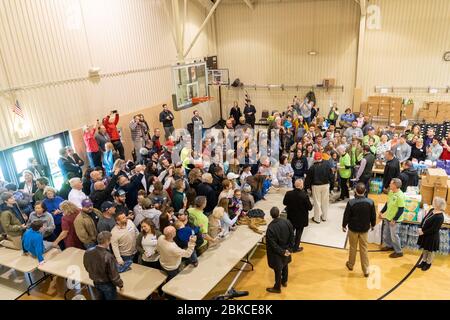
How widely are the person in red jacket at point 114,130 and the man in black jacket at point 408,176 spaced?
7.41 m

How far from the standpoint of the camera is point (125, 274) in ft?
15.6

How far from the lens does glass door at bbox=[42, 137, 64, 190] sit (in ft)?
27.8

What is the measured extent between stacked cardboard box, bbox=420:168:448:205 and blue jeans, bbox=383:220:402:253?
3.43 feet

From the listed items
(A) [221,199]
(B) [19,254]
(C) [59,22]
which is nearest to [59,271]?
(B) [19,254]

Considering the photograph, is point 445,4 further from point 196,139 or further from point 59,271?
point 59,271

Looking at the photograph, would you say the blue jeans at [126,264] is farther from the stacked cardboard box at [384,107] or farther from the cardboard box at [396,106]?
the cardboard box at [396,106]

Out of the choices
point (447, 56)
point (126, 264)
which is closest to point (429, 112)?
point (447, 56)

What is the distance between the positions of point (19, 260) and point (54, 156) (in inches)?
153

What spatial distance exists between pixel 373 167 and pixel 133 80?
24.8 feet

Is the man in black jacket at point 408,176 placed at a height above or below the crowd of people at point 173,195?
below

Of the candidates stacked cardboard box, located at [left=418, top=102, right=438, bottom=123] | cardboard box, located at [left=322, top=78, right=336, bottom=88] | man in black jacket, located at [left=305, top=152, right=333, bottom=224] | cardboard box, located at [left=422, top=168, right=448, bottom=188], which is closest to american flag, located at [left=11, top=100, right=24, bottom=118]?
man in black jacket, located at [left=305, top=152, right=333, bottom=224]

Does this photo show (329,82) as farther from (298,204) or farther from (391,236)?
(298,204)

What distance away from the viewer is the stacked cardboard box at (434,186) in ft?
20.8

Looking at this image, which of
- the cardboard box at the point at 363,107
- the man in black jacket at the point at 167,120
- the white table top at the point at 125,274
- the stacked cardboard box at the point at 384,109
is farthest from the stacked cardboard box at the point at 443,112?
the white table top at the point at 125,274
